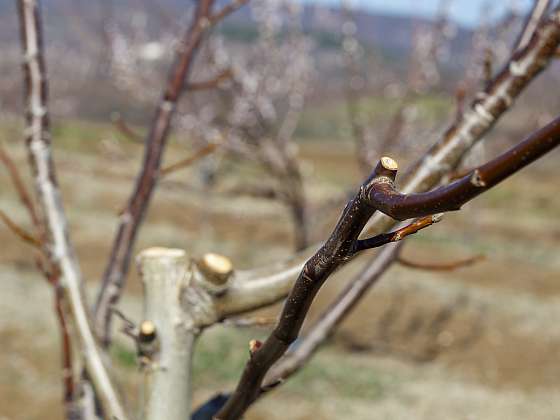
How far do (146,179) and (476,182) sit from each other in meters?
0.97

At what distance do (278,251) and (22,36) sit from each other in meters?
9.48

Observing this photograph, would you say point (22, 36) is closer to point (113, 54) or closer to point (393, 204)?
point (393, 204)

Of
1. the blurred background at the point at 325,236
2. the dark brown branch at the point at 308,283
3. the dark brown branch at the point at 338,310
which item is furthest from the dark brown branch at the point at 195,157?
the dark brown branch at the point at 308,283

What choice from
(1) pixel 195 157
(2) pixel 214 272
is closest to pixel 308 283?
(2) pixel 214 272

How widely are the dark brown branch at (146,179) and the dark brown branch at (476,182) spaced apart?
914 millimetres

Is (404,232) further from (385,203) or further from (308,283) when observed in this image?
(308,283)

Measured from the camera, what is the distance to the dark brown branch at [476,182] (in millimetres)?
457

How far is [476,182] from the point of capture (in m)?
0.47

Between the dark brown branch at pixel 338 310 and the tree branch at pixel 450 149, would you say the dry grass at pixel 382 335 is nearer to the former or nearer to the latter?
the dark brown branch at pixel 338 310

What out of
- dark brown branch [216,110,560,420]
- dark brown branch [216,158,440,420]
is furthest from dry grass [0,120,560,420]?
dark brown branch [216,110,560,420]

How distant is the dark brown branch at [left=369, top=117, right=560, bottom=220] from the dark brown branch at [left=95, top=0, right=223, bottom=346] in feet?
3.00

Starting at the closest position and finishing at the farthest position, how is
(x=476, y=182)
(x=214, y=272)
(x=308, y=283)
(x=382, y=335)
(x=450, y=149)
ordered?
(x=476, y=182), (x=308, y=283), (x=214, y=272), (x=450, y=149), (x=382, y=335)

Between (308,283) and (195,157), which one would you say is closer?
(308,283)

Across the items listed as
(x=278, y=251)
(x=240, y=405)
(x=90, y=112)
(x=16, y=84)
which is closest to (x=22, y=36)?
(x=240, y=405)
